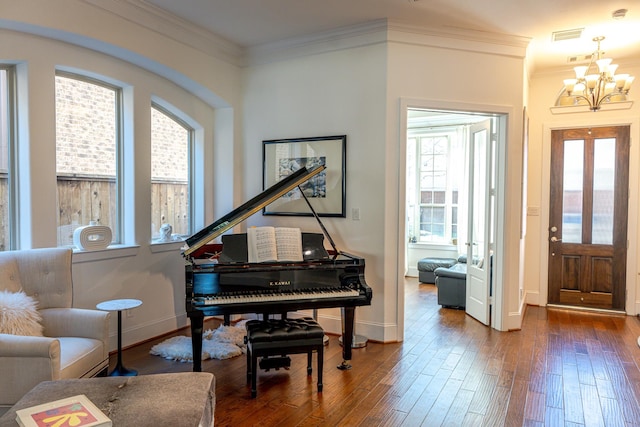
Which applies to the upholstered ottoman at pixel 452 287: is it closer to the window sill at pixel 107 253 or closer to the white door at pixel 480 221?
the white door at pixel 480 221

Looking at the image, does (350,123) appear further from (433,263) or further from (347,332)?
(433,263)

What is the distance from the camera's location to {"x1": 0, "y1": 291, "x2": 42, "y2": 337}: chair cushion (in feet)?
8.27

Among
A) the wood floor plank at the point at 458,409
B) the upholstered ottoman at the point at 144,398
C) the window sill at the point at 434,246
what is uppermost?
the window sill at the point at 434,246

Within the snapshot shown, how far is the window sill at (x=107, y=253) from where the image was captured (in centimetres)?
355

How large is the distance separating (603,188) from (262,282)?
177 inches

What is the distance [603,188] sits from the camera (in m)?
5.32

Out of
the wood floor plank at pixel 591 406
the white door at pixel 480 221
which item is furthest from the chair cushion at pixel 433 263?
the wood floor plank at pixel 591 406

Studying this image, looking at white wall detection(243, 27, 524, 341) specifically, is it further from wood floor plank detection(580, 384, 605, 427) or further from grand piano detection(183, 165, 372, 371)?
wood floor plank detection(580, 384, 605, 427)

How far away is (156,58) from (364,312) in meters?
3.09

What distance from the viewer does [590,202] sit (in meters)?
5.38

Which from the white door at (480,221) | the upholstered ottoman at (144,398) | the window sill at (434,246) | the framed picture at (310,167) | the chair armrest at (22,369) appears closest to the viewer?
the upholstered ottoman at (144,398)

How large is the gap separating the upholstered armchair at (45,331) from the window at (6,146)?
453 millimetres

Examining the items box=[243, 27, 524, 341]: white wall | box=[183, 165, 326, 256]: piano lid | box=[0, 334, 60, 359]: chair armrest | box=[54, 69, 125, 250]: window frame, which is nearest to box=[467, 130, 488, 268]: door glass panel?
box=[243, 27, 524, 341]: white wall

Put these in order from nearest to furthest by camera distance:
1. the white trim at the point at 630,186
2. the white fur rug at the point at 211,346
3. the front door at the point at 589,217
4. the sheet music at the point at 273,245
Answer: the sheet music at the point at 273,245
the white fur rug at the point at 211,346
the white trim at the point at 630,186
the front door at the point at 589,217
